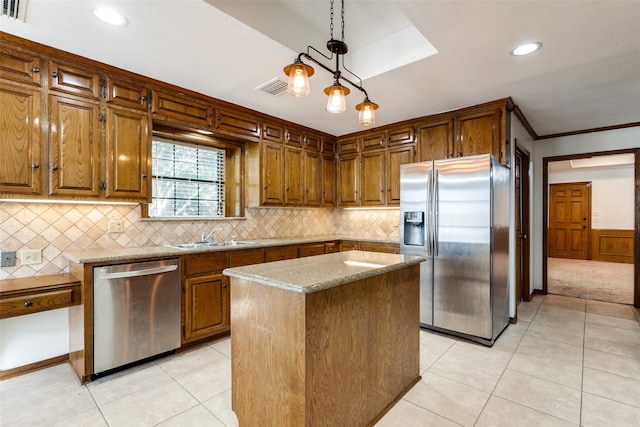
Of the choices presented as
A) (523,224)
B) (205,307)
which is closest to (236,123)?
(205,307)

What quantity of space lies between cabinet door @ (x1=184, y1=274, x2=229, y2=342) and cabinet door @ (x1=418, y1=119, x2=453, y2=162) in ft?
9.26

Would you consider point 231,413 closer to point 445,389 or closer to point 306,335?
point 306,335

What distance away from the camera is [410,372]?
2.20 metres

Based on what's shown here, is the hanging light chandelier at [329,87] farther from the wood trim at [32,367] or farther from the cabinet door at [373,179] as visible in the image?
the wood trim at [32,367]

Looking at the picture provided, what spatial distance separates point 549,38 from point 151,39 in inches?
110

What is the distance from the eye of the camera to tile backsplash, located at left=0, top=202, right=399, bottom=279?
2.38 metres

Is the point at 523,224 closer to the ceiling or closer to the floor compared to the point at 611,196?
closer to the floor

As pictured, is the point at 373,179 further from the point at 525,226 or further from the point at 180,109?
the point at 180,109

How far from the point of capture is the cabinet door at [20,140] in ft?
7.09

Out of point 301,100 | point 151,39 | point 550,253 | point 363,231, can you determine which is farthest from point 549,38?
point 550,253

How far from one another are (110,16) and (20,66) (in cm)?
94

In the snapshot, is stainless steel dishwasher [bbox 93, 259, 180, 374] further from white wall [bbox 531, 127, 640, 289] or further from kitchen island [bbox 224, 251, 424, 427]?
white wall [bbox 531, 127, 640, 289]

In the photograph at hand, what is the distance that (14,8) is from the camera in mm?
1866

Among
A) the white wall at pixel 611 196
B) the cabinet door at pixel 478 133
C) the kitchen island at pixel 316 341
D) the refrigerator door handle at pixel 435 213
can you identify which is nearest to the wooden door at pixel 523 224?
the cabinet door at pixel 478 133
